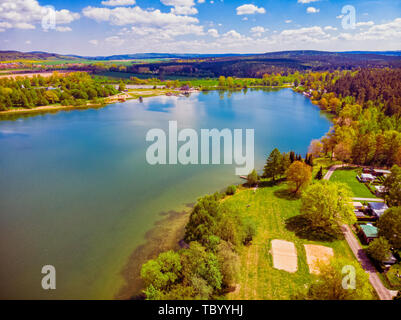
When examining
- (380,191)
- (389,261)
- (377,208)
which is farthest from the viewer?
(380,191)

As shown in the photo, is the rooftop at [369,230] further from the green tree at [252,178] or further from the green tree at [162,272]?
the green tree at [162,272]

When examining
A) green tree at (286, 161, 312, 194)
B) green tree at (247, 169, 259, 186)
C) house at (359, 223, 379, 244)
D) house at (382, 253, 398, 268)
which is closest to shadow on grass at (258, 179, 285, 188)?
green tree at (247, 169, 259, 186)

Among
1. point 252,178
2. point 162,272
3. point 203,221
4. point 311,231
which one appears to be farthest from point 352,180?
point 162,272

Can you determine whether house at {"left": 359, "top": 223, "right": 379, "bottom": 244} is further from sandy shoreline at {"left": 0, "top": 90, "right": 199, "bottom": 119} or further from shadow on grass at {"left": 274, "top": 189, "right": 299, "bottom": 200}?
sandy shoreline at {"left": 0, "top": 90, "right": 199, "bottom": 119}

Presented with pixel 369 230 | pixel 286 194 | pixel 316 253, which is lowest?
pixel 316 253

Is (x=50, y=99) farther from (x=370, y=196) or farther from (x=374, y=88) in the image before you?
(x=374, y=88)

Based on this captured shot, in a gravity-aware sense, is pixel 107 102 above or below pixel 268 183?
above

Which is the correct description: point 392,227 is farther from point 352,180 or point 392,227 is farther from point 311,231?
point 352,180
